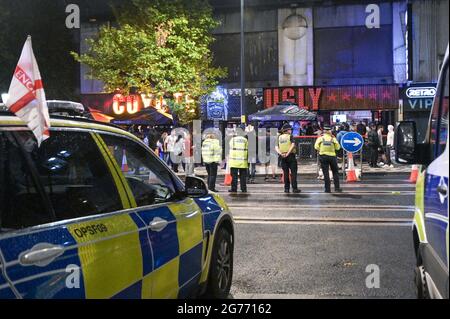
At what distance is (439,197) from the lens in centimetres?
277

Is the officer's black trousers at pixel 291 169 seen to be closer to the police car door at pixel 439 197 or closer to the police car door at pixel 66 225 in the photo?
the police car door at pixel 439 197

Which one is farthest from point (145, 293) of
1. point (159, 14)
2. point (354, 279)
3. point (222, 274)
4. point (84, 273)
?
point (159, 14)

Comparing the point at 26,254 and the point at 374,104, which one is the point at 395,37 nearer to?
the point at 374,104

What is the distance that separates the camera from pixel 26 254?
231 cm

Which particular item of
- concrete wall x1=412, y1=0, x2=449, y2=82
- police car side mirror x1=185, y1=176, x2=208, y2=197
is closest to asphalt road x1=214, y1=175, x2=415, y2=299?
police car side mirror x1=185, y1=176, x2=208, y2=197

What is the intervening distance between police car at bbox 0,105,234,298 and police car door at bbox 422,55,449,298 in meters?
1.66

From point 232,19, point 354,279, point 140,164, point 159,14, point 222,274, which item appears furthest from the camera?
point 232,19

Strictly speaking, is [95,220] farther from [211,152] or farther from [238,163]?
[211,152]

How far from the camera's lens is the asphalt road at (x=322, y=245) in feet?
17.0

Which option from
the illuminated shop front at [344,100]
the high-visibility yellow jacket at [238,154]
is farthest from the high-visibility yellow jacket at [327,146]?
the illuminated shop front at [344,100]

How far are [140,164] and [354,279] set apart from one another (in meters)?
2.70

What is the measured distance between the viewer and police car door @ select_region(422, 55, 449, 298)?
8.59 ft

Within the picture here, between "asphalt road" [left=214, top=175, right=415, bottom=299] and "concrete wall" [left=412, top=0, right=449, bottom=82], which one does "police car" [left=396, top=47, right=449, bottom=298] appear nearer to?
"asphalt road" [left=214, top=175, right=415, bottom=299]

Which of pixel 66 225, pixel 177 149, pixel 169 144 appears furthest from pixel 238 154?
pixel 66 225
